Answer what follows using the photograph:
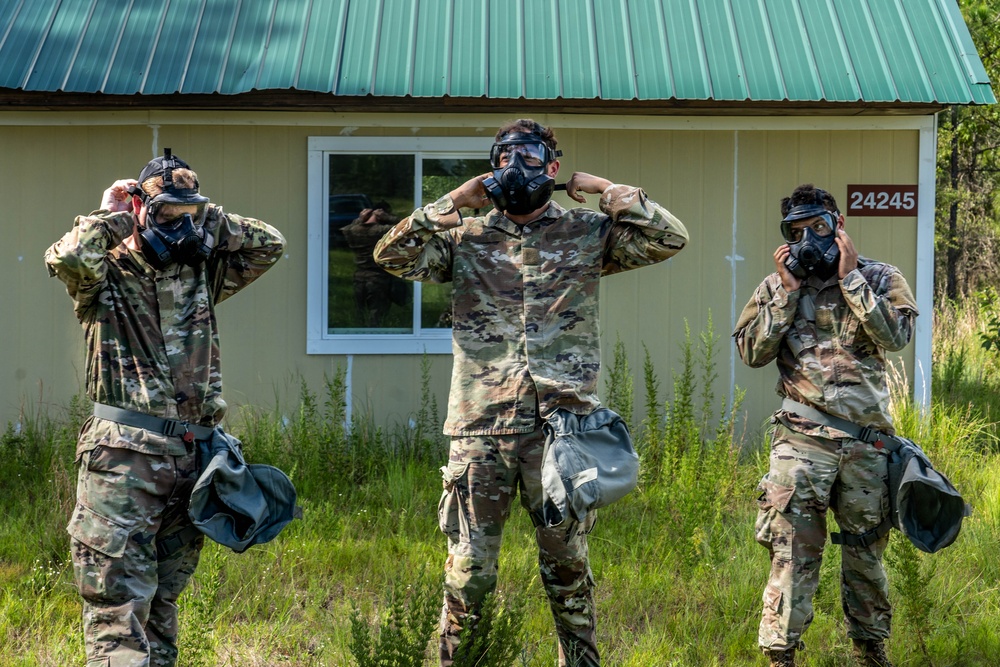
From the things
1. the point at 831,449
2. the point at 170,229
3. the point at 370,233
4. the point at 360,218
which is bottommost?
the point at 831,449

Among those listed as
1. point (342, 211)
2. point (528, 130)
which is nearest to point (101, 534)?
point (528, 130)

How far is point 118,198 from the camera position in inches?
155

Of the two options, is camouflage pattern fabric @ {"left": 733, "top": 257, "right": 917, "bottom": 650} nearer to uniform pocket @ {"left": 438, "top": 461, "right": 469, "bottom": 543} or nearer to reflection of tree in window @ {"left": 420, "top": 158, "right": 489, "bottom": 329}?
uniform pocket @ {"left": 438, "top": 461, "right": 469, "bottom": 543}

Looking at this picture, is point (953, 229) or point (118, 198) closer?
point (118, 198)

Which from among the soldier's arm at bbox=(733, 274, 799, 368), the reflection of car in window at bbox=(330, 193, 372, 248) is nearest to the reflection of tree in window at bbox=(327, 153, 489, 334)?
the reflection of car in window at bbox=(330, 193, 372, 248)

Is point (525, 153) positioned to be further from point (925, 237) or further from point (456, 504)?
point (925, 237)

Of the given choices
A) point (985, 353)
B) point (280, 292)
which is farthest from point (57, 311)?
point (985, 353)

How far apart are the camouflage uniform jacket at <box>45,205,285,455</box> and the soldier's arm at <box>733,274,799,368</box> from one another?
2.19 metres

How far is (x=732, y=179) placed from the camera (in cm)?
798

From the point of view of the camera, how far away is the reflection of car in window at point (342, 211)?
7863mm

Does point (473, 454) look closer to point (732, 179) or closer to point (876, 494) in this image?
point (876, 494)

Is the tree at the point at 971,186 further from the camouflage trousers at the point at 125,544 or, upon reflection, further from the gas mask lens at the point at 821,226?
the camouflage trousers at the point at 125,544

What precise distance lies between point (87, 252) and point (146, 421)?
642 millimetres

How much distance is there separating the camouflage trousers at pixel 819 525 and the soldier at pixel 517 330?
2.82 feet
